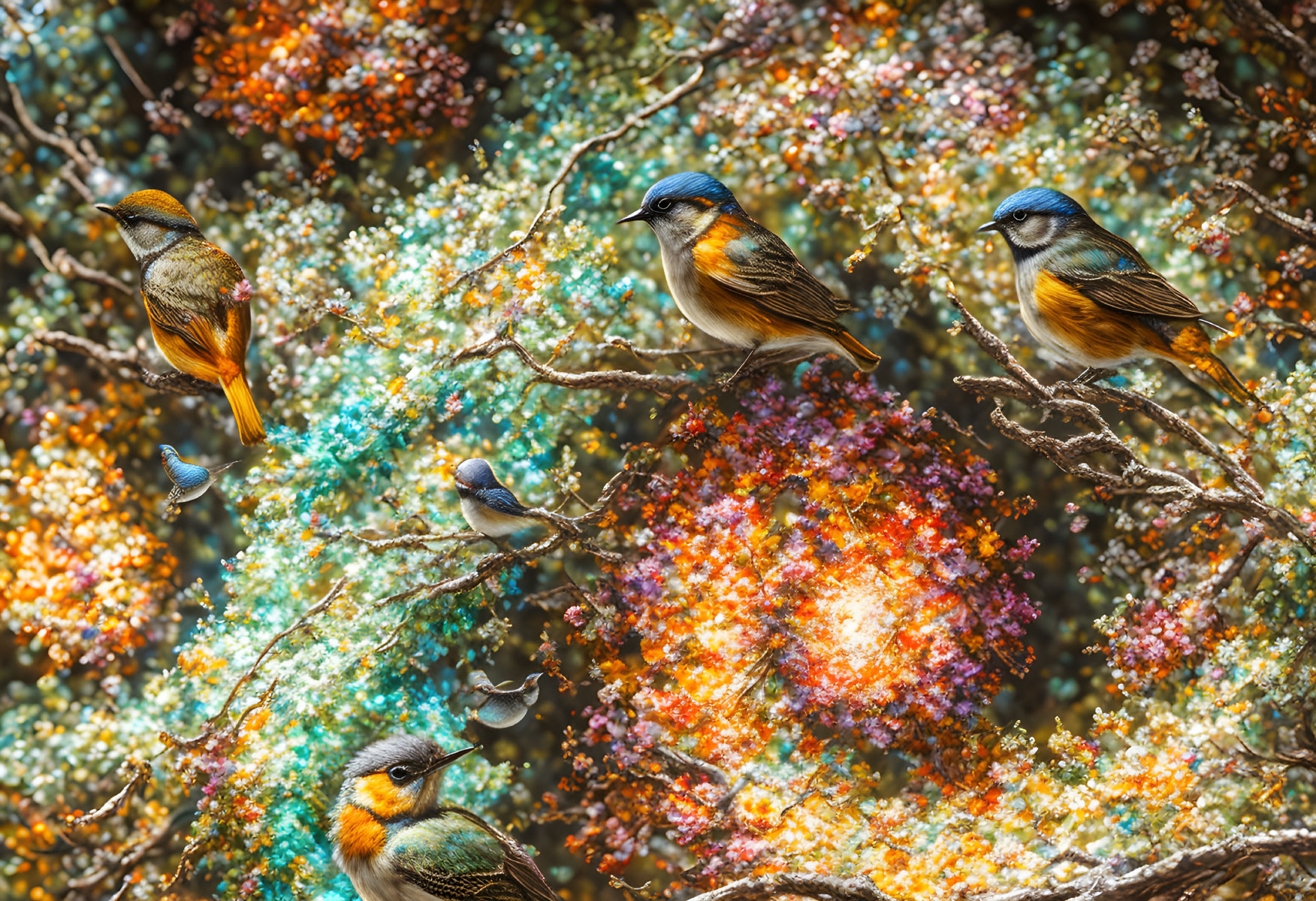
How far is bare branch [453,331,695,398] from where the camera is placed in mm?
1484

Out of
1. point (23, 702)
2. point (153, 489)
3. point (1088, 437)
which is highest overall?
point (1088, 437)

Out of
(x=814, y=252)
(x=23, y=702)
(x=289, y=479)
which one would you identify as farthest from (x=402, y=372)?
(x=23, y=702)

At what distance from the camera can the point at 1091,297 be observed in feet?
4.69

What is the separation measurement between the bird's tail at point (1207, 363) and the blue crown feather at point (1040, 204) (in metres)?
0.30

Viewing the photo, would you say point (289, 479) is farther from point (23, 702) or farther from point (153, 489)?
point (23, 702)

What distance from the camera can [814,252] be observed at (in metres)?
1.50

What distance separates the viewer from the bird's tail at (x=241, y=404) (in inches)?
59.7

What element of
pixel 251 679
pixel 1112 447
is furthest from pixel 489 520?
pixel 1112 447

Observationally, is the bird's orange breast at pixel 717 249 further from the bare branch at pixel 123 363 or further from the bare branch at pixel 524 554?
the bare branch at pixel 123 363

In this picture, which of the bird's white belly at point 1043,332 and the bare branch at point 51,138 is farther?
the bare branch at point 51,138

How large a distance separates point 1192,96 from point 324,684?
195cm

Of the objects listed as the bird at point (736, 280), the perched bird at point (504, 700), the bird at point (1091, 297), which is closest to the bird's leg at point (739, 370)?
the bird at point (736, 280)

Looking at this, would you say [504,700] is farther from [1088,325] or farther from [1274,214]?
[1274,214]

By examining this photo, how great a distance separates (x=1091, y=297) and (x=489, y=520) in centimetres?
115
